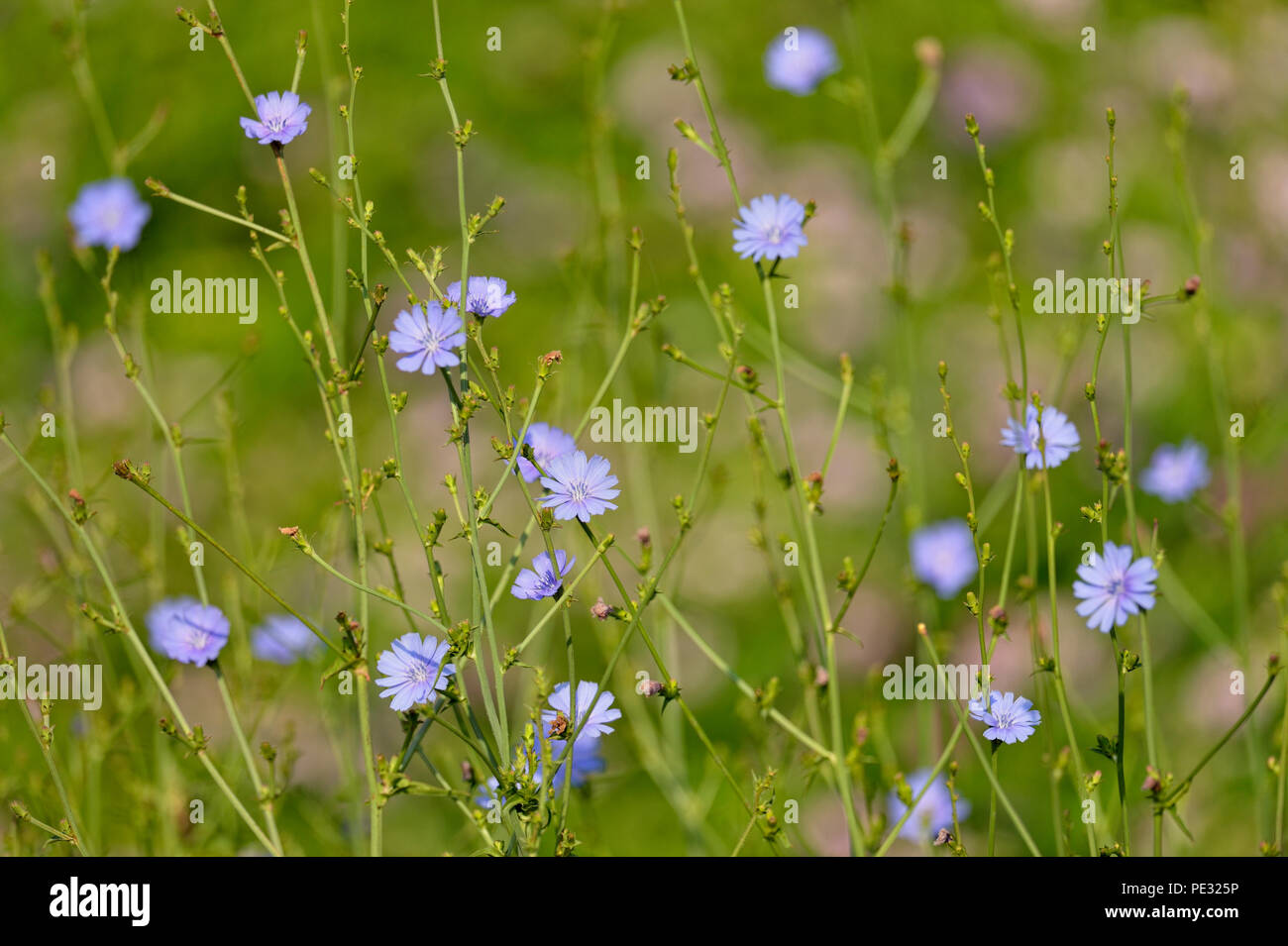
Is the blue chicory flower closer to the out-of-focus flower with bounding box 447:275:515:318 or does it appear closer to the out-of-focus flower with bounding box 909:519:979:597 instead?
the out-of-focus flower with bounding box 447:275:515:318

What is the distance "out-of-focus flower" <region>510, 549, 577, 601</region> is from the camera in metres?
1.13

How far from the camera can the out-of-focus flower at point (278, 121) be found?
1185mm

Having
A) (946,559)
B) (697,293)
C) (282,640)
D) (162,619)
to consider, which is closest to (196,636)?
(162,619)

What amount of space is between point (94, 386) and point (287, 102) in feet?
6.91

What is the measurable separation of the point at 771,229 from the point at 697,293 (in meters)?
1.85

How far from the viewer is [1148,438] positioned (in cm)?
293

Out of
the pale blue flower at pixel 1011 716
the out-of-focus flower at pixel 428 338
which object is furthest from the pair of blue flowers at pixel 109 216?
the pale blue flower at pixel 1011 716

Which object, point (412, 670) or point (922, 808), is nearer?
point (412, 670)

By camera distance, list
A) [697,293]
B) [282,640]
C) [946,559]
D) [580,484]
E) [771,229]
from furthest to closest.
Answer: [697,293] → [946,559] → [282,640] → [771,229] → [580,484]

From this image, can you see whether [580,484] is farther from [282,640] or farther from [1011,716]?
[282,640]

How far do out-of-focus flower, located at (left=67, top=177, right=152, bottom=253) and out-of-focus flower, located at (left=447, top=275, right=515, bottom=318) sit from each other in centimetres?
82

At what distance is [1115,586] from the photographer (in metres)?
1.14

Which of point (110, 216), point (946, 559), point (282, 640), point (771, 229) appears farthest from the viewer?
point (946, 559)
